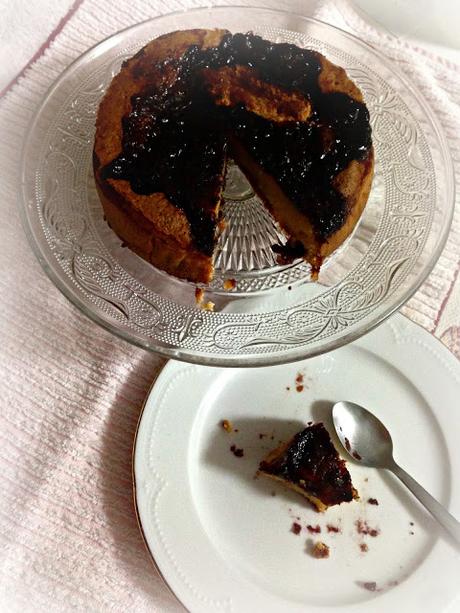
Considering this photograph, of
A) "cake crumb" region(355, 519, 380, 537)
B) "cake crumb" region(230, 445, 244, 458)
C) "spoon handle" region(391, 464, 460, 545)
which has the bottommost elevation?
"cake crumb" region(230, 445, 244, 458)

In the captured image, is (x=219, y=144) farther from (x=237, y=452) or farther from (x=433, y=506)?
(x=433, y=506)

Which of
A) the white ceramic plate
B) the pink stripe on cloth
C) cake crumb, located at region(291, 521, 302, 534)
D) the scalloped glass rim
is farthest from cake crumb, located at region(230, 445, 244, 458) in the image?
the pink stripe on cloth

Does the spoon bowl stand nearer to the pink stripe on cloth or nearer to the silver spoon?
the silver spoon

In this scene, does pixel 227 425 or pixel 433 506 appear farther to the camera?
pixel 227 425

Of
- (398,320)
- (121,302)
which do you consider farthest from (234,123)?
(398,320)

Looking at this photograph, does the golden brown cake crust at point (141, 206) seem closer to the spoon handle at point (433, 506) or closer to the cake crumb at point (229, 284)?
the cake crumb at point (229, 284)

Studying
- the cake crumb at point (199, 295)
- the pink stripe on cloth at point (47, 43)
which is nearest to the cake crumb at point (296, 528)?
the cake crumb at point (199, 295)

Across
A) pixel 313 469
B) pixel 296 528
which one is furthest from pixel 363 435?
pixel 296 528
